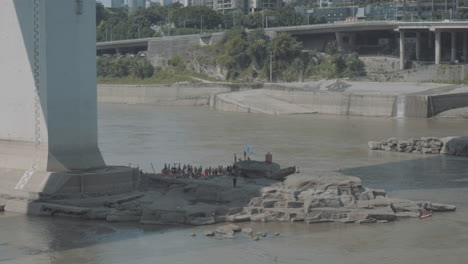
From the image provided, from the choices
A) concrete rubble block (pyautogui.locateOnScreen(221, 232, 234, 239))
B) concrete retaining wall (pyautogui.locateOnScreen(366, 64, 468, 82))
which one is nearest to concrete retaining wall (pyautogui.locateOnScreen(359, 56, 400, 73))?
concrete retaining wall (pyautogui.locateOnScreen(366, 64, 468, 82))

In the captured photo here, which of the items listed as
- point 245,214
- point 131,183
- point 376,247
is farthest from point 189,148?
point 376,247

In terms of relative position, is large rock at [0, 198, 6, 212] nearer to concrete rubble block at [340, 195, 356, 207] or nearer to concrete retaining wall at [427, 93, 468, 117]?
concrete rubble block at [340, 195, 356, 207]

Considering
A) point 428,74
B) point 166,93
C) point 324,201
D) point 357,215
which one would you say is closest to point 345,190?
point 324,201

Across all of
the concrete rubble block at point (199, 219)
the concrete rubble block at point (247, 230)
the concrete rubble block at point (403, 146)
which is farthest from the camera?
the concrete rubble block at point (403, 146)

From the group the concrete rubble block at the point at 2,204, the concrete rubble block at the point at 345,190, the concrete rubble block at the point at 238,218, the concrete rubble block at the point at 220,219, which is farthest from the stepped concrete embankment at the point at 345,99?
the concrete rubble block at the point at 2,204

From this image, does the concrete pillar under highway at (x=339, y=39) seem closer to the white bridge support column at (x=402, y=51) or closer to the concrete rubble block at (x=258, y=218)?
the white bridge support column at (x=402, y=51)

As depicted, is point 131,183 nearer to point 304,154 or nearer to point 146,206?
point 146,206

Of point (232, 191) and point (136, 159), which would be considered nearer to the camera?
point (232, 191)
